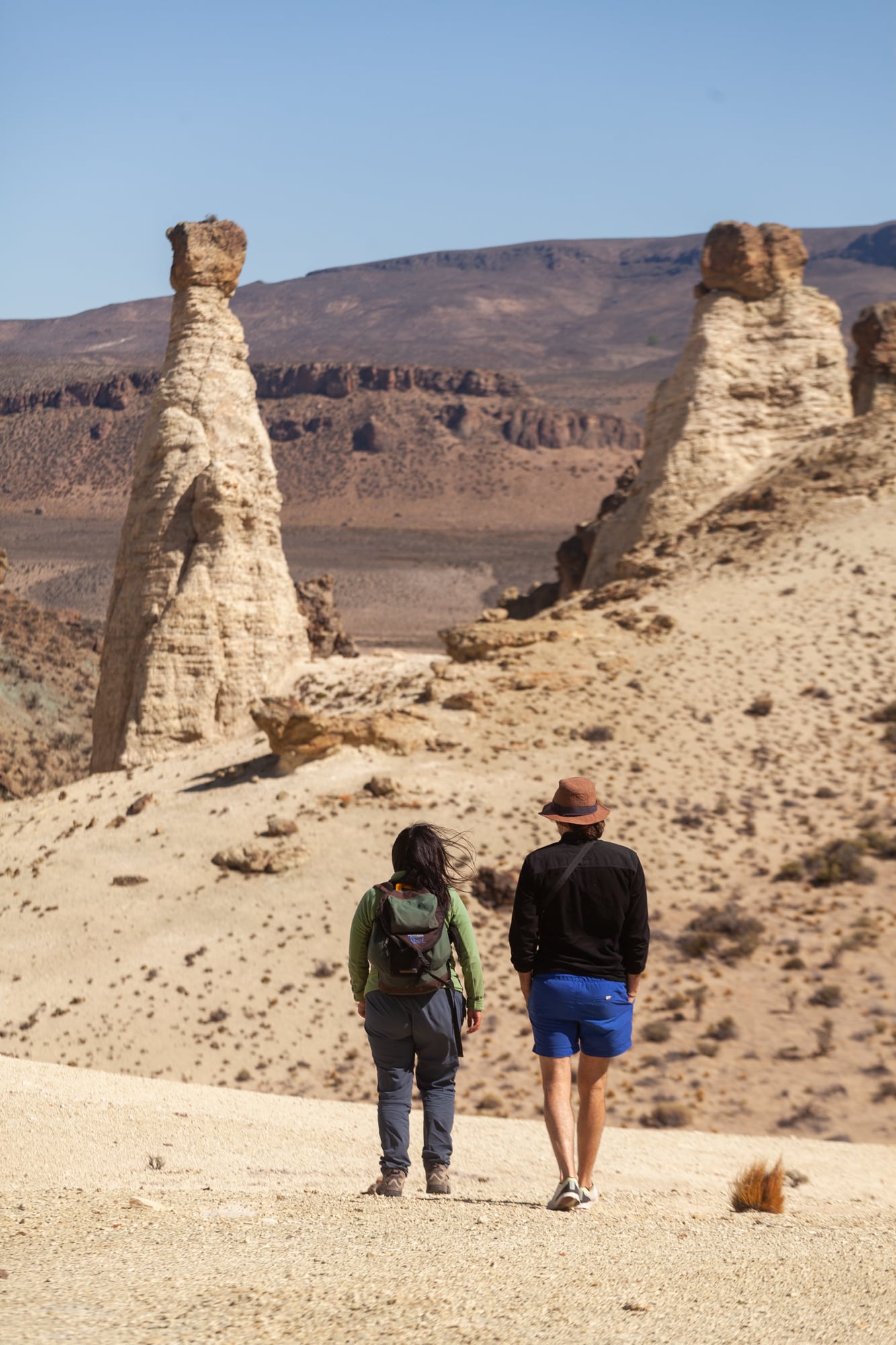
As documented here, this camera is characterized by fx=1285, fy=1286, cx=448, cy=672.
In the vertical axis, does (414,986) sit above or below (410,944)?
below

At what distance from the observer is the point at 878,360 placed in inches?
1059

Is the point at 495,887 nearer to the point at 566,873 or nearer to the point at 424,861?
the point at 424,861

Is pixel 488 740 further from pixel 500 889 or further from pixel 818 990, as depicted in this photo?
pixel 818 990

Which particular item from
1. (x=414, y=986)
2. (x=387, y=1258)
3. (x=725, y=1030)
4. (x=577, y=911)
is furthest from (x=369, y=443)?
(x=387, y=1258)

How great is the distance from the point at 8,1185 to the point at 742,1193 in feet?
12.0

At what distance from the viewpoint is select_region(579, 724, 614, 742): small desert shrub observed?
18.2m

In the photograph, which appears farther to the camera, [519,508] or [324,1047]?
[519,508]

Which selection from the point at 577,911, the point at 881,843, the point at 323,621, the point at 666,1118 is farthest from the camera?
the point at 323,621

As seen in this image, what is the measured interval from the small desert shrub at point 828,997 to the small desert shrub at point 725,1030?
2.91 ft

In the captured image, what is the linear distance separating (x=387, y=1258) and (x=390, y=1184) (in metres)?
1.28

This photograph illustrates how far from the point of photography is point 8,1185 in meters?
6.46

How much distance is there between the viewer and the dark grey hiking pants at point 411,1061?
5660 millimetres

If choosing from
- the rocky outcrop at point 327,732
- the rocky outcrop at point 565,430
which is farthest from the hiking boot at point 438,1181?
the rocky outcrop at point 565,430

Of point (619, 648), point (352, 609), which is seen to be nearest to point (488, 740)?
point (619, 648)
